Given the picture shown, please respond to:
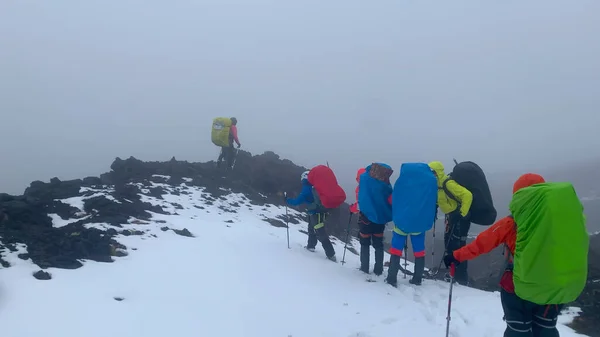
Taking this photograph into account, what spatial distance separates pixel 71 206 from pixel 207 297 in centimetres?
714

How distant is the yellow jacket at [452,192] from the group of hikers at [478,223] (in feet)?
0.07

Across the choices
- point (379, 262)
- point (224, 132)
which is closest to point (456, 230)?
point (379, 262)

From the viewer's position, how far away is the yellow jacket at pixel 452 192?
9.30 m

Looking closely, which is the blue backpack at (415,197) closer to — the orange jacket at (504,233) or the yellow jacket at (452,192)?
the yellow jacket at (452,192)

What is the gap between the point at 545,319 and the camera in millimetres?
5066

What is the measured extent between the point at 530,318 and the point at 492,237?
3.34 feet

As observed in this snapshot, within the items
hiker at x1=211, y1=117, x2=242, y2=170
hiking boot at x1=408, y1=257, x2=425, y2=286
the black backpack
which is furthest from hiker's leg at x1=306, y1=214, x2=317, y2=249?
hiker at x1=211, y1=117, x2=242, y2=170

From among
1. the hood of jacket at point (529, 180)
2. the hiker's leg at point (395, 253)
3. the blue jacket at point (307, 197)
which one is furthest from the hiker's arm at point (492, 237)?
the blue jacket at point (307, 197)

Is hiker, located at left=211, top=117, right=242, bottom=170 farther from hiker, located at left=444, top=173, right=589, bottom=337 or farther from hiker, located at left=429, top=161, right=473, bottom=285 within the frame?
hiker, located at left=444, top=173, right=589, bottom=337

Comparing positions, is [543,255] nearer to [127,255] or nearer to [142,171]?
[127,255]

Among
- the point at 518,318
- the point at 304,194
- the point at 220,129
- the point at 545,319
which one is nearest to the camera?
the point at 545,319

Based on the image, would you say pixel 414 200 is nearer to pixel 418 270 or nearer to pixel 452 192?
pixel 452 192

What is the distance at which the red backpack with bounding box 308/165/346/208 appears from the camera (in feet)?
35.8

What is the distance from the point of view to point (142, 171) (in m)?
21.5
